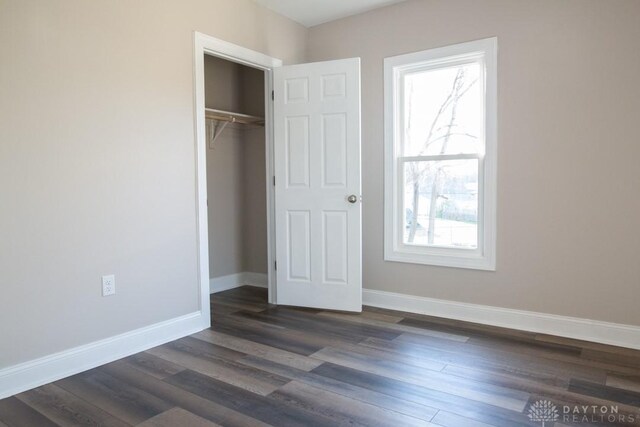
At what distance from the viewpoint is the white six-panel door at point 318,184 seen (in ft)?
12.2

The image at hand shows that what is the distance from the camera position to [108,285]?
2.75m

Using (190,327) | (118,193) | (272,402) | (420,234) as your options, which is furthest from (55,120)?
(420,234)

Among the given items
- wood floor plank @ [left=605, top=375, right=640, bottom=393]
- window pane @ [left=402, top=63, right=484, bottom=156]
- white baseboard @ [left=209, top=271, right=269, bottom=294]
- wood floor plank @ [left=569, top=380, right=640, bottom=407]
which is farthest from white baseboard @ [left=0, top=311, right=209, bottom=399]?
wood floor plank @ [left=605, top=375, right=640, bottom=393]

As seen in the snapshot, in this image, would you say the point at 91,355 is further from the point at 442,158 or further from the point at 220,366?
the point at 442,158

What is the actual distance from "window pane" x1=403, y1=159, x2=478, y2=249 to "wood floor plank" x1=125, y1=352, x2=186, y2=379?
2.17 m

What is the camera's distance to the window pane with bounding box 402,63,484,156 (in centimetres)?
352

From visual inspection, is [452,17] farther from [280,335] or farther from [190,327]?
[190,327]

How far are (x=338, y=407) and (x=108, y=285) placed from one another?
1622 mm

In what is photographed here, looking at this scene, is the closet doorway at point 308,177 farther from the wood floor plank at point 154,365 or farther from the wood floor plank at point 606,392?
the wood floor plank at point 606,392

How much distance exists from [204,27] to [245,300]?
7.96 ft

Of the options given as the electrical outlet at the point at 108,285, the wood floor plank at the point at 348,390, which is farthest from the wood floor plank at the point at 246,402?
the electrical outlet at the point at 108,285

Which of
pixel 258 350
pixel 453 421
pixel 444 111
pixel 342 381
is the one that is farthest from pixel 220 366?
pixel 444 111

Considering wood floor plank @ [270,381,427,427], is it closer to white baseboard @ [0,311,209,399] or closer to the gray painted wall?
white baseboard @ [0,311,209,399]

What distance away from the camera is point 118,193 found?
9.16 ft
